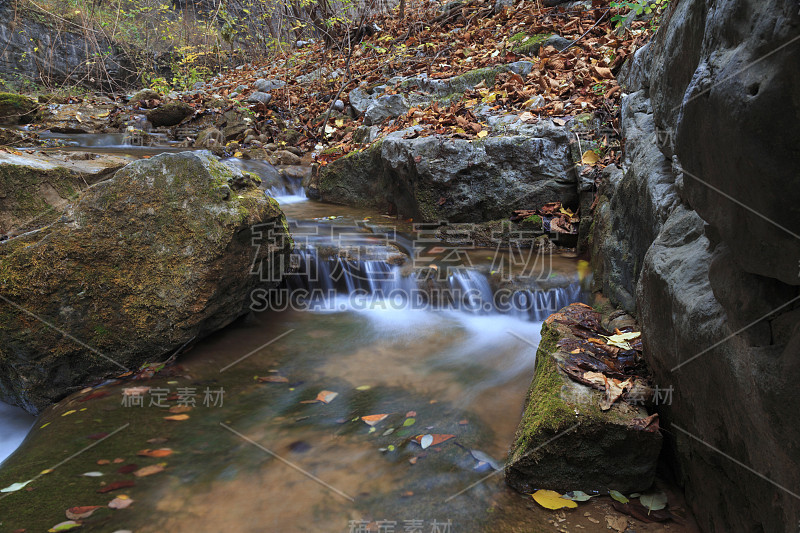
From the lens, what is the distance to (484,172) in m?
5.99

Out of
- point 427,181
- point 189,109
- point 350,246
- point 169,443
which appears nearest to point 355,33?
point 189,109

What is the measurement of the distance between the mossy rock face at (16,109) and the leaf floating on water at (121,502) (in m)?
11.3

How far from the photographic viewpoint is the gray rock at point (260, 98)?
38.4 ft

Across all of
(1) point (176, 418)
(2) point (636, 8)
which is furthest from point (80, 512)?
(2) point (636, 8)

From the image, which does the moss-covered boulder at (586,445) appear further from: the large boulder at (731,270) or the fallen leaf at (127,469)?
the fallen leaf at (127,469)

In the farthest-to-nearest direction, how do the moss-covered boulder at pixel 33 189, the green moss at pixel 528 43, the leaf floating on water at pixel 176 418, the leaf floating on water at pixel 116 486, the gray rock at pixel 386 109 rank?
1. the gray rock at pixel 386 109
2. the green moss at pixel 528 43
3. the moss-covered boulder at pixel 33 189
4. the leaf floating on water at pixel 176 418
5. the leaf floating on water at pixel 116 486

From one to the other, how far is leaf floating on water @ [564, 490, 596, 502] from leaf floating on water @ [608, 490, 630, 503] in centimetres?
8

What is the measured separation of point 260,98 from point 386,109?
4508mm

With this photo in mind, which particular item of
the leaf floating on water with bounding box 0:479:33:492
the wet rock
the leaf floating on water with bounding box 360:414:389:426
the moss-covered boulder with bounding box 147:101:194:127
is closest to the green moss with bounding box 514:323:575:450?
the leaf floating on water with bounding box 360:414:389:426

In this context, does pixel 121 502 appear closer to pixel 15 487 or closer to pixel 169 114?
pixel 15 487

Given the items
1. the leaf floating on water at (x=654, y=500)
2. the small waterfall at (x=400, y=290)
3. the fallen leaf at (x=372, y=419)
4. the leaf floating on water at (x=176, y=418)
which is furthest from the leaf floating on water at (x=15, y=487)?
the leaf floating on water at (x=654, y=500)

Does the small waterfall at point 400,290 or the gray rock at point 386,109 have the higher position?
the gray rock at point 386,109

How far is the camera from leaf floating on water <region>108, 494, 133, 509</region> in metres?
2.21

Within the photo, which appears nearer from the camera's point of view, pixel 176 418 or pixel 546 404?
pixel 546 404
